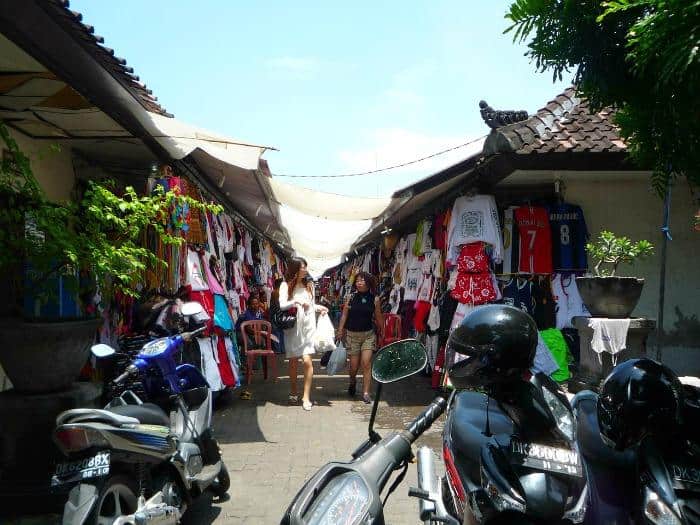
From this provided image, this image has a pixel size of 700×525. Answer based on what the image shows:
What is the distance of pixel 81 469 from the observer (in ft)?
9.65

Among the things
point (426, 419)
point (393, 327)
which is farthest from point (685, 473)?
point (393, 327)

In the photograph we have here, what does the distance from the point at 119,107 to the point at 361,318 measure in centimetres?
483

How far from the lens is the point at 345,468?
5.84 ft

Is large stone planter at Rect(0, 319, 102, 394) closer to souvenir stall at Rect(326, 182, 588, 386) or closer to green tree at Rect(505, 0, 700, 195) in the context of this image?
green tree at Rect(505, 0, 700, 195)

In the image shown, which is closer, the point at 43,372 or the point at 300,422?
the point at 43,372

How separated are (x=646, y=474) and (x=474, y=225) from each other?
601cm

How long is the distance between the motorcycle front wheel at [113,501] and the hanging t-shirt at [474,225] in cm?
538

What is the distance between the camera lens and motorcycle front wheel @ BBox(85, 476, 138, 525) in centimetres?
289

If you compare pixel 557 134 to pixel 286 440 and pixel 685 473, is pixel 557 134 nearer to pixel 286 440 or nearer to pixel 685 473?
pixel 286 440

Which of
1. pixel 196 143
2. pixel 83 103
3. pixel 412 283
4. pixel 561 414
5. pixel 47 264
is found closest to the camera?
pixel 561 414

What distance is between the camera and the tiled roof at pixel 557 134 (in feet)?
22.2

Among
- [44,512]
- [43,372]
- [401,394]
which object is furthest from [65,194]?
[401,394]

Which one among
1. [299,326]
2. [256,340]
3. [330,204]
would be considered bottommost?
[256,340]

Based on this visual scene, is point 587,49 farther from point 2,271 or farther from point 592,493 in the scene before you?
point 2,271
